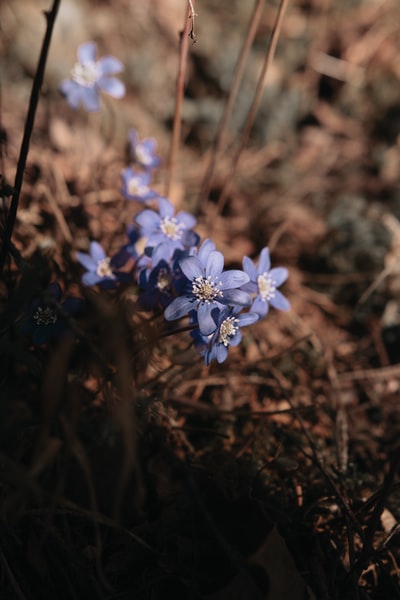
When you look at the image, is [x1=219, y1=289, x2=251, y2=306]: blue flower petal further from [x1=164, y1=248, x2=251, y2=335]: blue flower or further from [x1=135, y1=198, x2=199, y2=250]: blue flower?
[x1=135, y1=198, x2=199, y2=250]: blue flower

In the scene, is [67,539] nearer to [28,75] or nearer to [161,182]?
[161,182]

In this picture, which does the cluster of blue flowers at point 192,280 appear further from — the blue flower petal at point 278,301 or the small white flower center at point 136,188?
the small white flower center at point 136,188

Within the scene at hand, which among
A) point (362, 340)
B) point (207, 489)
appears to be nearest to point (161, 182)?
point (362, 340)

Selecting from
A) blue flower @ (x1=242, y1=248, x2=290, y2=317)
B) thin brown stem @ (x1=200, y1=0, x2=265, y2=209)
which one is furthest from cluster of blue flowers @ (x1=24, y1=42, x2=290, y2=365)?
thin brown stem @ (x1=200, y1=0, x2=265, y2=209)

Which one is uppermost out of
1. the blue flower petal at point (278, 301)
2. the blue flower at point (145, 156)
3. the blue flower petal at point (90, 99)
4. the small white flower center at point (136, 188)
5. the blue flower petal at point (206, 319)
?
the blue flower petal at point (90, 99)

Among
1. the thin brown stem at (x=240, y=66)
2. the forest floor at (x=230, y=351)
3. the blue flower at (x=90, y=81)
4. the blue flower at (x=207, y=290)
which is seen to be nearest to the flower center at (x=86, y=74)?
the blue flower at (x=90, y=81)

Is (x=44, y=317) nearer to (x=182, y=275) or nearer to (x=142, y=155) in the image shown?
(x=182, y=275)
